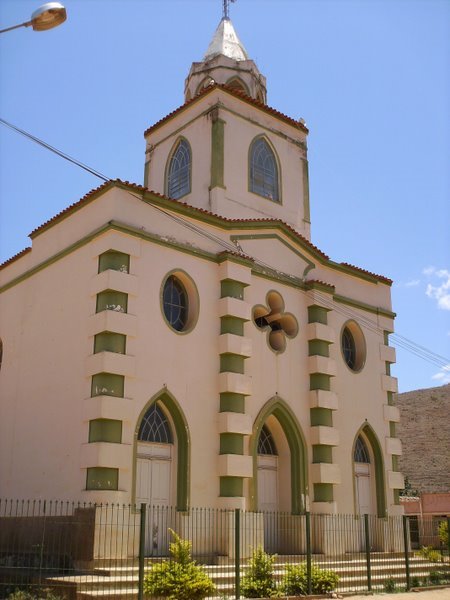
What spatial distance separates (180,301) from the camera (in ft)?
59.5

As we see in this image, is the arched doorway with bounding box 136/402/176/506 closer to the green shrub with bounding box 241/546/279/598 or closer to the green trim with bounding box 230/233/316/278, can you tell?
the green shrub with bounding box 241/546/279/598

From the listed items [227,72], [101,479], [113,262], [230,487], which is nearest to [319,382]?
[230,487]

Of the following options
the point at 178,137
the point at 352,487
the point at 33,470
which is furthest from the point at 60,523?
the point at 178,137

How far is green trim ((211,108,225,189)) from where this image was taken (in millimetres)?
21125

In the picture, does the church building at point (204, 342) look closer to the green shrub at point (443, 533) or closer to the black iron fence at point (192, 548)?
the black iron fence at point (192, 548)

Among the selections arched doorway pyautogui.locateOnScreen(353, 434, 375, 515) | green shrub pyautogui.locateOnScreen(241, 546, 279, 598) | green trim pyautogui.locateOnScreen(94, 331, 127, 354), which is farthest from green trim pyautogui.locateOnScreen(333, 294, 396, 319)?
green shrub pyautogui.locateOnScreen(241, 546, 279, 598)

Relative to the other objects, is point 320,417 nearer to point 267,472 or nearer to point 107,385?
point 267,472

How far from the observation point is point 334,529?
19141 mm

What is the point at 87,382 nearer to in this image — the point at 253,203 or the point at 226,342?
the point at 226,342

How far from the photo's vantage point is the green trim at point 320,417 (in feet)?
65.3

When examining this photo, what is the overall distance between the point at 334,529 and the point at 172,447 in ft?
17.9

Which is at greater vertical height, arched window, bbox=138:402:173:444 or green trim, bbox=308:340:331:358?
green trim, bbox=308:340:331:358

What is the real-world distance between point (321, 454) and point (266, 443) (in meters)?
1.54

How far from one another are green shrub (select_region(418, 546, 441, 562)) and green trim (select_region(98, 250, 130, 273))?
11755 mm
